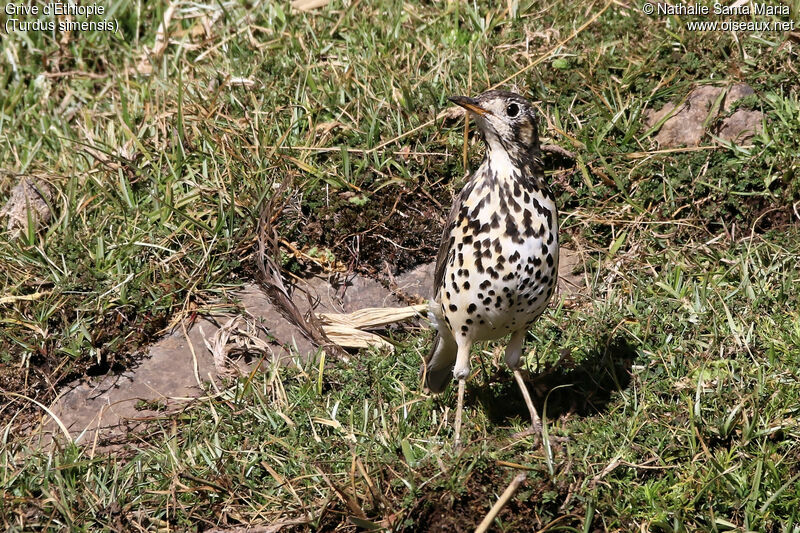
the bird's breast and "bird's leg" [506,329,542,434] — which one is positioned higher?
the bird's breast

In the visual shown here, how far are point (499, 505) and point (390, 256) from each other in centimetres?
272

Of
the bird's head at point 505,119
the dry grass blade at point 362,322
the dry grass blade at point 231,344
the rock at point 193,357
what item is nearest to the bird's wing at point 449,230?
the bird's head at point 505,119

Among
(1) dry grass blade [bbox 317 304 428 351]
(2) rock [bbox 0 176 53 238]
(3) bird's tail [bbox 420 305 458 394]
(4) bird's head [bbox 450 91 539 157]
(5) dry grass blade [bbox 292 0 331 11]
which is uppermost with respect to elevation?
(4) bird's head [bbox 450 91 539 157]

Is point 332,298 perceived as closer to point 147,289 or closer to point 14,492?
point 147,289

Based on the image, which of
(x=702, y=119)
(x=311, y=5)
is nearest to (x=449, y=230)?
(x=702, y=119)

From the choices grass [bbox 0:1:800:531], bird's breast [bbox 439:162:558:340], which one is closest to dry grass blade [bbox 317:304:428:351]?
grass [bbox 0:1:800:531]

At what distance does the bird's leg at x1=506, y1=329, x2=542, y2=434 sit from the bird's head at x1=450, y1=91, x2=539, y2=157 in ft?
3.29

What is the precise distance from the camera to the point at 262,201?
6.93 m

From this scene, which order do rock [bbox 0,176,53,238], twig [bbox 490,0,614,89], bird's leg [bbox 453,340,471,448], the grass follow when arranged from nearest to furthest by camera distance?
the grass → bird's leg [bbox 453,340,471,448] → rock [bbox 0,176,53,238] → twig [bbox 490,0,614,89]

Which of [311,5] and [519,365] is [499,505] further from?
[311,5]

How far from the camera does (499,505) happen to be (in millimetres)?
4719

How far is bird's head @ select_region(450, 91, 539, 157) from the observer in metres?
5.12

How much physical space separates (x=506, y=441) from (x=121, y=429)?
2.25m

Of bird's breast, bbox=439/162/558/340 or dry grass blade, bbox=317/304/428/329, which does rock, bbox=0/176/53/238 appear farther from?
bird's breast, bbox=439/162/558/340
